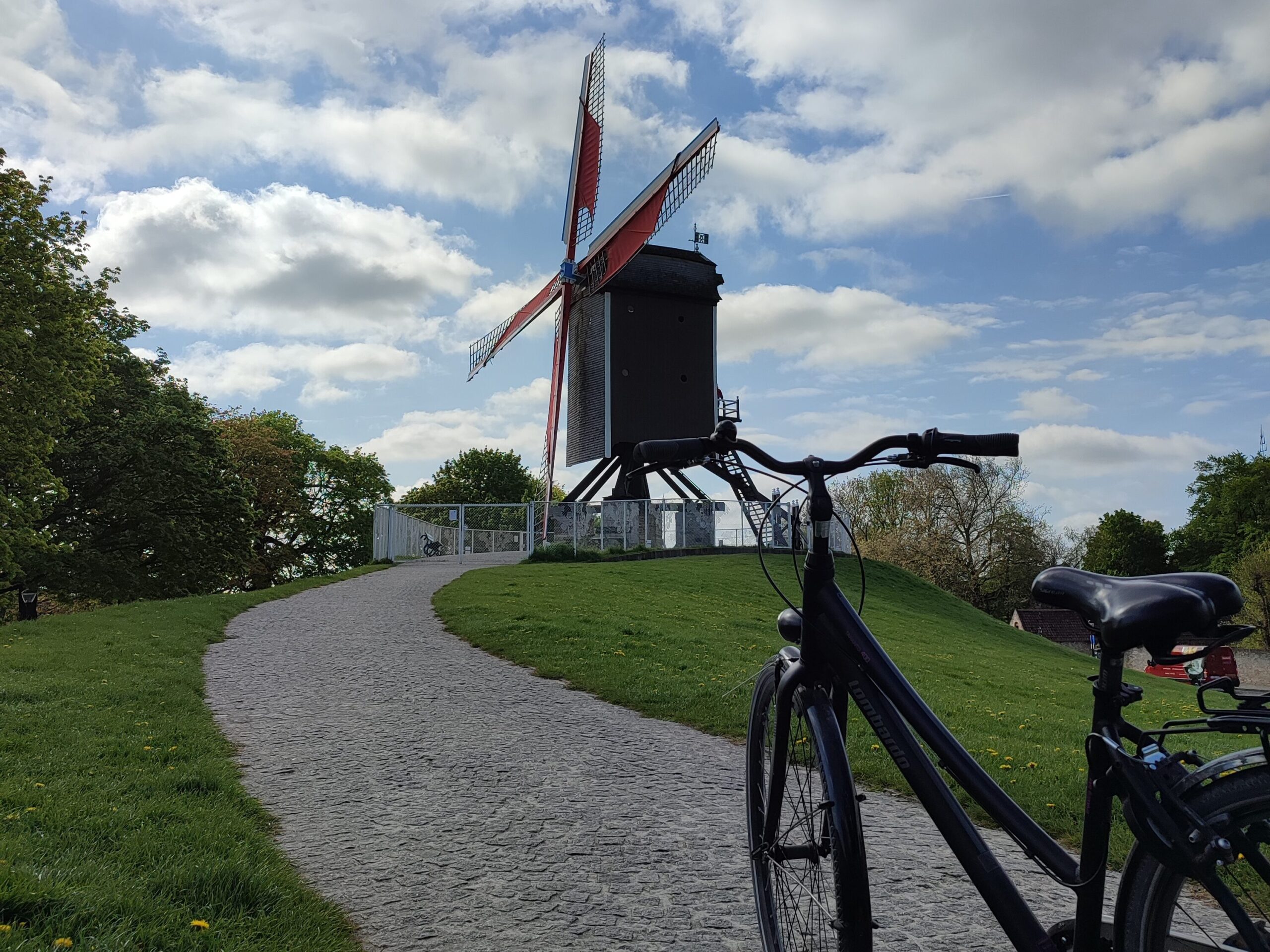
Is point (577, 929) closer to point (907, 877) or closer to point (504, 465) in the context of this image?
point (907, 877)

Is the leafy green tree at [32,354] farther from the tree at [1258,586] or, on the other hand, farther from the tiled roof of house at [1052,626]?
the tiled roof of house at [1052,626]

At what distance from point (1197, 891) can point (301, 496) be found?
4758 cm

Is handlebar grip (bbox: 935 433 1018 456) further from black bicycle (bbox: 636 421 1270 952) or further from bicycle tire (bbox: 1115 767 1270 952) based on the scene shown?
bicycle tire (bbox: 1115 767 1270 952)

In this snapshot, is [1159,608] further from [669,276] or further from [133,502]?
[669,276]

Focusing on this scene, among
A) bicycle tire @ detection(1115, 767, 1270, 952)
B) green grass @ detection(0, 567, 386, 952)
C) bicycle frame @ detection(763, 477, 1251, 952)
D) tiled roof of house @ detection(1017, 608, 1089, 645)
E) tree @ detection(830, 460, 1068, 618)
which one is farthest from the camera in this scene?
tiled roof of house @ detection(1017, 608, 1089, 645)

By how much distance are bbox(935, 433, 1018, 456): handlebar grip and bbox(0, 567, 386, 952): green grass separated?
280 centimetres

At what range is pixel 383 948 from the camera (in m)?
3.41

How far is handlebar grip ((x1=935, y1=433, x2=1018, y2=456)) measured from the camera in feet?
8.49

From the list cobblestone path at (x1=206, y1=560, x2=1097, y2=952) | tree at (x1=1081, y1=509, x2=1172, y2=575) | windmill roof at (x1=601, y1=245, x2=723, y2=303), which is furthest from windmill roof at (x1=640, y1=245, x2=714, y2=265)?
tree at (x1=1081, y1=509, x2=1172, y2=575)

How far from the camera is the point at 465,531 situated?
3256 cm

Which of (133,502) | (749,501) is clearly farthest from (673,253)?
(749,501)

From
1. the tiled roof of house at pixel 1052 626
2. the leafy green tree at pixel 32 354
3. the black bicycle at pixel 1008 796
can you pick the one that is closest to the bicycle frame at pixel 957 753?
the black bicycle at pixel 1008 796

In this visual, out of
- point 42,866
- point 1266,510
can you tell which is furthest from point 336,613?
point 1266,510

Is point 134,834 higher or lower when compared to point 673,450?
lower
